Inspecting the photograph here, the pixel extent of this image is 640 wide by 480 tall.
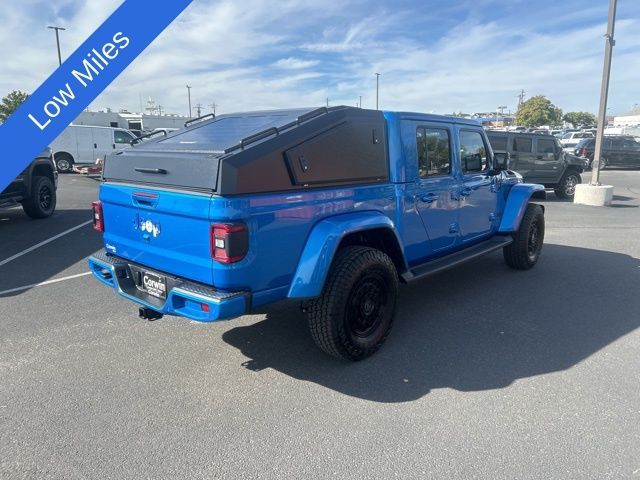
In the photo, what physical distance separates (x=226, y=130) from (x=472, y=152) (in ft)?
9.03

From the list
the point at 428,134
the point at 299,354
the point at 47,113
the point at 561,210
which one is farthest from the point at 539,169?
the point at 47,113

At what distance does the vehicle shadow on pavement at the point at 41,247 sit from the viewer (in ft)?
19.4

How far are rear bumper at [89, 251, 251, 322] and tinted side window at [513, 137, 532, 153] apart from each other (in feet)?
37.6

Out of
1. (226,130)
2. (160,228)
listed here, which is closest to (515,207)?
(226,130)

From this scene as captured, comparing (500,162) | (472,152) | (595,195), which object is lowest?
(595,195)

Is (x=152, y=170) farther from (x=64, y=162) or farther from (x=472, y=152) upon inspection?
(x=64, y=162)

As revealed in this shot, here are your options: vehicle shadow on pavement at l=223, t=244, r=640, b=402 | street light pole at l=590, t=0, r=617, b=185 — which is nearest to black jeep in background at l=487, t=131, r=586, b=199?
street light pole at l=590, t=0, r=617, b=185

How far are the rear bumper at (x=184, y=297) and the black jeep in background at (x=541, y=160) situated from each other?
10646mm

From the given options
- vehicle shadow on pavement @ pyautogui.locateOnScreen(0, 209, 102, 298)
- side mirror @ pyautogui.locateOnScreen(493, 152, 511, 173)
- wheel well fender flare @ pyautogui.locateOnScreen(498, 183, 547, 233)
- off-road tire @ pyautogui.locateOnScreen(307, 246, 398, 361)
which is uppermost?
side mirror @ pyautogui.locateOnScreen(493, 152, 511, 173)

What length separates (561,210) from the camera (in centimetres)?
1161

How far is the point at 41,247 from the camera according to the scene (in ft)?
24.3

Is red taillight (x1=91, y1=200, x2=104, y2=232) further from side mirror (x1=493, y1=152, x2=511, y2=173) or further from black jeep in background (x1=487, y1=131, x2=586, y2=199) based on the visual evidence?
black jeep in background (x1=487, y1=131, x2=586, y2=199)

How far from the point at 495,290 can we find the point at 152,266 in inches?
149

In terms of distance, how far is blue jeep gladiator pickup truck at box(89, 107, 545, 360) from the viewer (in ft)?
9.87
